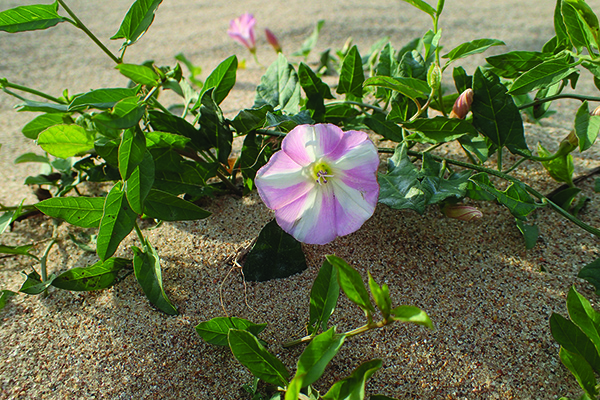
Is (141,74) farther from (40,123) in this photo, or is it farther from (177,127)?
(40,123)

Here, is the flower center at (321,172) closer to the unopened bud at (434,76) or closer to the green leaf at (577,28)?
the unopened bud at (434,76)

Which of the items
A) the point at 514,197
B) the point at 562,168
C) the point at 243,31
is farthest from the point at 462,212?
the point at 243,31

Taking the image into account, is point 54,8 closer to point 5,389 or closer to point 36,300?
point 36,300

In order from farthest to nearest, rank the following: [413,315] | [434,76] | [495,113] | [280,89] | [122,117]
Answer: [280,89], [495,113], [434,76], [122,117], [413,315]

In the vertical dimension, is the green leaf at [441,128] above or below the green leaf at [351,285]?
above

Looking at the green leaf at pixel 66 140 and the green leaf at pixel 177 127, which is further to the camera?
the green leaf at pixel 177 127

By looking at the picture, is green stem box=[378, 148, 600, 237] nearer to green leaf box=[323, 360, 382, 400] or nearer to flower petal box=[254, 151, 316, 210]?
flower petal box=[254, 151, 316, 210]

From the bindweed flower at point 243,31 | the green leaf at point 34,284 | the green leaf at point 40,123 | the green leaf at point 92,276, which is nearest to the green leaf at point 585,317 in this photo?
the green leaf at point 92,276
